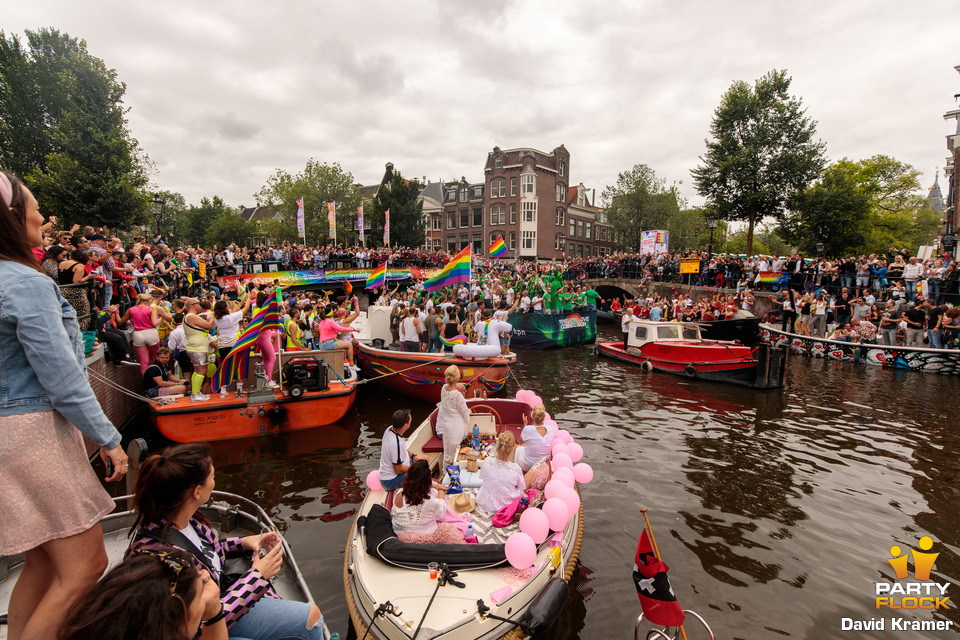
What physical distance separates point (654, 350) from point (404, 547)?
1458cm

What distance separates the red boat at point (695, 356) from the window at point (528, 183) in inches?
1588

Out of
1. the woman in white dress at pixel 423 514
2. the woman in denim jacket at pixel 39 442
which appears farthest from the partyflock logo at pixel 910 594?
the woman in denim jacket at pixel 39 442

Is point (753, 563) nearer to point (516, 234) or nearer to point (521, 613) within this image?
point (521, 613)

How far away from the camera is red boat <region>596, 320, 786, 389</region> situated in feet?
45.9

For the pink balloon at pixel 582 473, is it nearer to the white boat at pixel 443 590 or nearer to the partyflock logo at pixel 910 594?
the white boat at pixel 443 590

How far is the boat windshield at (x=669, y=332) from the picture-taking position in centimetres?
1698

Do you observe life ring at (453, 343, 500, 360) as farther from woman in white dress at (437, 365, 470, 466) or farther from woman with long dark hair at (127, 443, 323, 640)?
woman with long dark hair at (127, 443, 323, 640)

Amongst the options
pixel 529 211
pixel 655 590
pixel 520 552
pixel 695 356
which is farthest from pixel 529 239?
pixel 655 590

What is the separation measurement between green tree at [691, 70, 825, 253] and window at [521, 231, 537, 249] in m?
23.7

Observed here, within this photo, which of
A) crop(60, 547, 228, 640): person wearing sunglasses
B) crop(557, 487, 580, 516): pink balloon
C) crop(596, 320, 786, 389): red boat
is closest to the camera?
crop(60, 547, 228, 640): person wearing sunglasses

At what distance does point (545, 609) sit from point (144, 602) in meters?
3.39

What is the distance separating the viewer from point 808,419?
11594 mm

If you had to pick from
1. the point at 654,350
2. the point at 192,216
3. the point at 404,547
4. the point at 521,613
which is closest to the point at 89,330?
the point at 404,547

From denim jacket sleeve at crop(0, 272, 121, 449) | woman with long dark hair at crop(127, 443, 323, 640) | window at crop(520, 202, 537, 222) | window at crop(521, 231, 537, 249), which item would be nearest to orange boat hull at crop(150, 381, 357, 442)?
woman with long dark hair at crop(127, 443, 323, 640)
